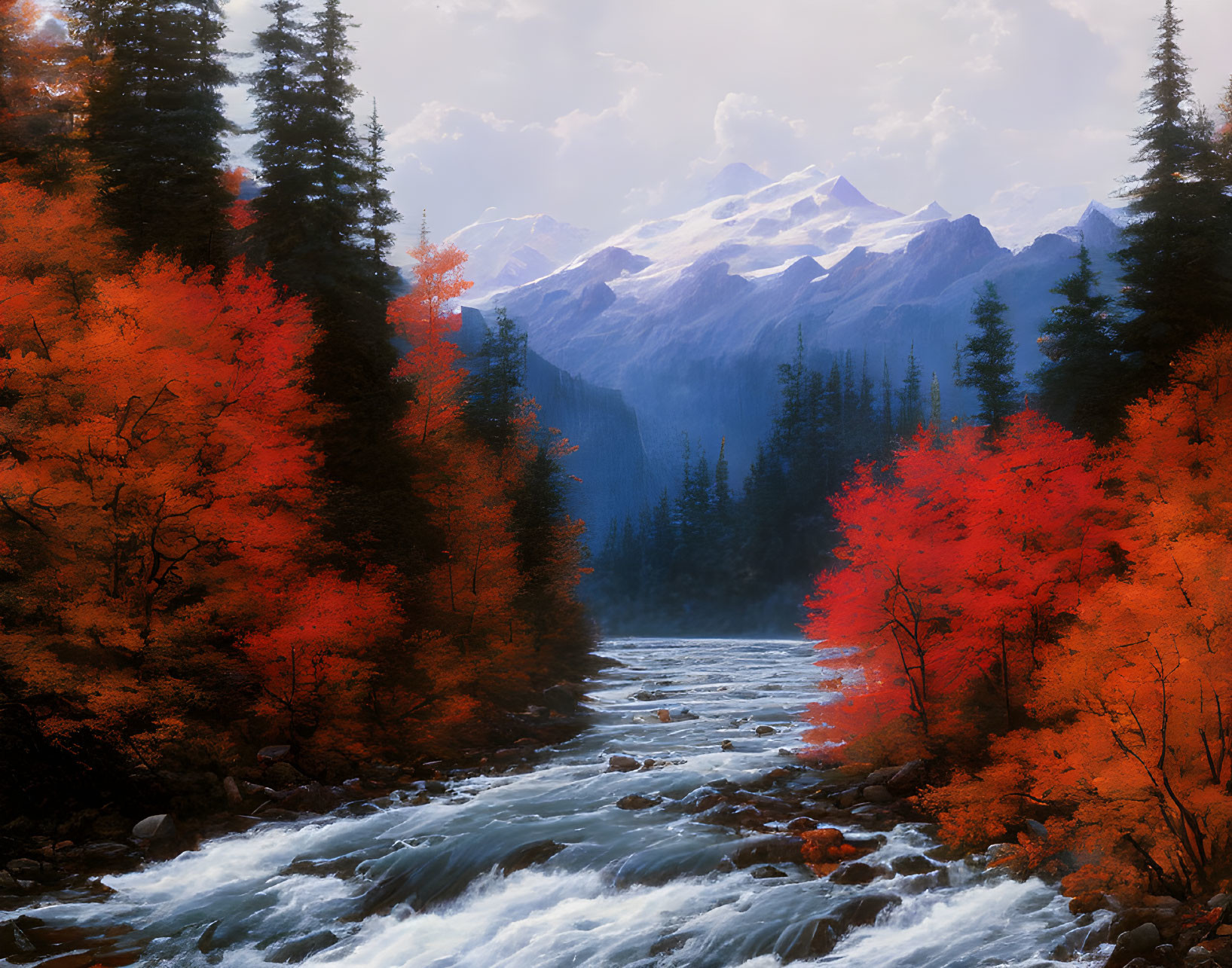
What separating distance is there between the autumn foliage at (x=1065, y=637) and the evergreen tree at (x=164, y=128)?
27.4 meters

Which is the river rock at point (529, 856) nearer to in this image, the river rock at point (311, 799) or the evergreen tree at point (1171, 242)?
the river rock at point (311, 799)

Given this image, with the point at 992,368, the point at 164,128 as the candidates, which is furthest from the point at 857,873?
the point at 992,368

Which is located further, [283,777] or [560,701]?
[560,701]

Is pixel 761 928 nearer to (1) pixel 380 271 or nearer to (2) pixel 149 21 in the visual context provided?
(1) pixel 380 271

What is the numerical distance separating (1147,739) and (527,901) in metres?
12.3

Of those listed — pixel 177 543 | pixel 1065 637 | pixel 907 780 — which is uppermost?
pixel 177 543

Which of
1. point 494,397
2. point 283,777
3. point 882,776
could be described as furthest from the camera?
point 494,397

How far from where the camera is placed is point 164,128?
107 ft

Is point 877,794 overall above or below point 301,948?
below

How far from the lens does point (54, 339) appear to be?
2231cm

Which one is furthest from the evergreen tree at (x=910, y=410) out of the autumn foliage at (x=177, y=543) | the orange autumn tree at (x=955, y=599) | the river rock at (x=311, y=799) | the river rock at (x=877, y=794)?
the river rock at (x=311, y=799)

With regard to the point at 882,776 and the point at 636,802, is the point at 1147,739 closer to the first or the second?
the point at 882,776

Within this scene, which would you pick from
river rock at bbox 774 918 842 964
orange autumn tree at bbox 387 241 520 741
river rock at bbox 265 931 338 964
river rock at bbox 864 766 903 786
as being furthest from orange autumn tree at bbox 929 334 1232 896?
orange autumn tree at bbox 387 241 520 741

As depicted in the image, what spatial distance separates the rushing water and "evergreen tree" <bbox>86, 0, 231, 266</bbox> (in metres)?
22.6
